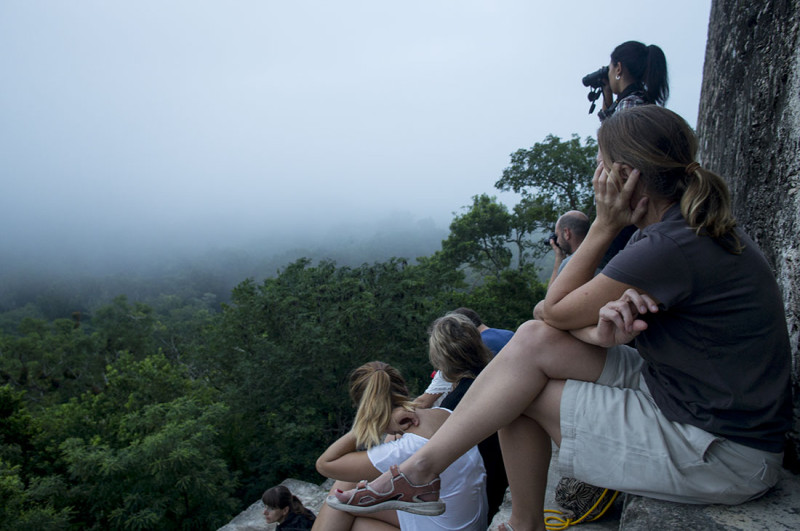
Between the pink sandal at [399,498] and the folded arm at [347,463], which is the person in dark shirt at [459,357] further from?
the pink sandal at [399,498]

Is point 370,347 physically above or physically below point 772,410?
below

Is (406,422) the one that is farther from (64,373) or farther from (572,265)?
(64,373)

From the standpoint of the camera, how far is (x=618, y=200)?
5.61 feet

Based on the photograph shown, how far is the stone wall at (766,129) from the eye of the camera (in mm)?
2041

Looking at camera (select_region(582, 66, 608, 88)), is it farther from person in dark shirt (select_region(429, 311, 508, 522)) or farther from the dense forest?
the dense forest

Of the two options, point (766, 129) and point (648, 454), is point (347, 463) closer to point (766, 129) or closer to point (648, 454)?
point (648, 454)

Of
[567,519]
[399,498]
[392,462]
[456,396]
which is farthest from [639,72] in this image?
[399,498]

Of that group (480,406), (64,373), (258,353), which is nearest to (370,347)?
(258,353)

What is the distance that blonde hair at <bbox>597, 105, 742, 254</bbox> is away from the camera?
1.54m

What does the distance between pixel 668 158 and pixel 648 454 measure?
0.94 m

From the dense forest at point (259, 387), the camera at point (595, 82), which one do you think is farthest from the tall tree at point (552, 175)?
the camera at point (595, 82)

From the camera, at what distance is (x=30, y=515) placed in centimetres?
938

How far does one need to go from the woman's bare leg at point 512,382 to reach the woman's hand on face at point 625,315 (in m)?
0.20

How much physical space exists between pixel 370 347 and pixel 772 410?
45.3ft
